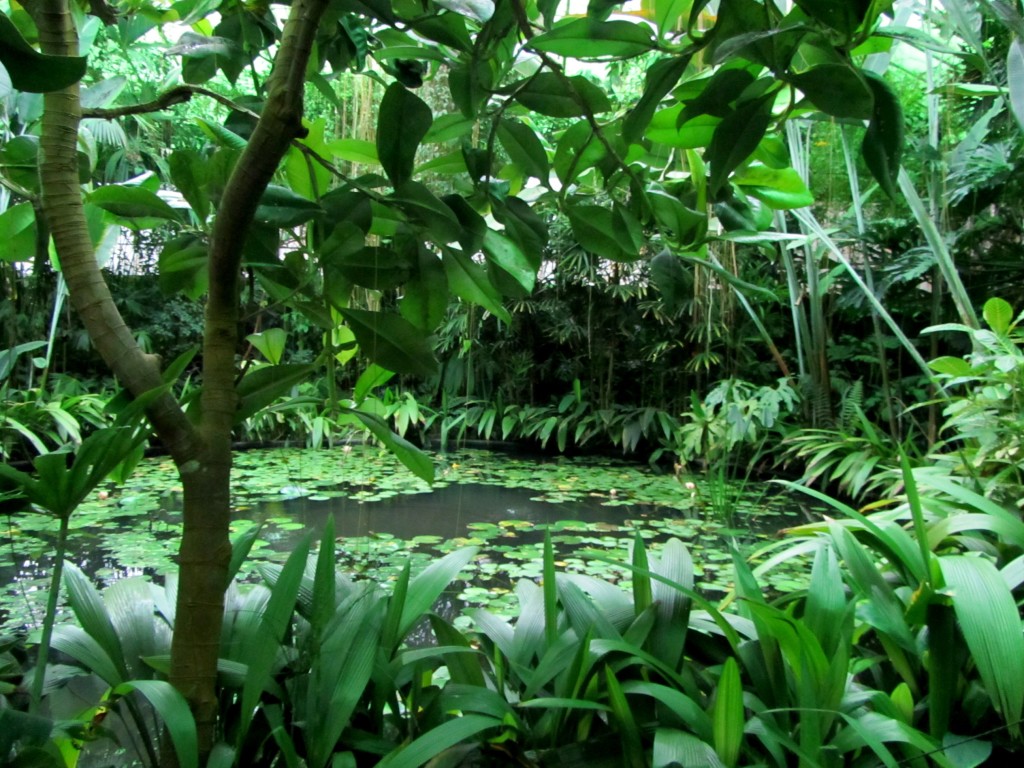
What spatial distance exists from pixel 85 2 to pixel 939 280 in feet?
11.0

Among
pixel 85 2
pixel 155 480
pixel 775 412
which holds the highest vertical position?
pixel 85 2

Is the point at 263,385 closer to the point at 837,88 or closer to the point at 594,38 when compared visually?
the point at 594,38

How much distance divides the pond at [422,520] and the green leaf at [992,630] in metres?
0.84

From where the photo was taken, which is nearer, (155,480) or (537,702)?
(537,702)

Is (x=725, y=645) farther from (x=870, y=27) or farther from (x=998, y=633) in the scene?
(x=870, y=27)

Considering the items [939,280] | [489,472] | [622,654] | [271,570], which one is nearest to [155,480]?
[489,472]

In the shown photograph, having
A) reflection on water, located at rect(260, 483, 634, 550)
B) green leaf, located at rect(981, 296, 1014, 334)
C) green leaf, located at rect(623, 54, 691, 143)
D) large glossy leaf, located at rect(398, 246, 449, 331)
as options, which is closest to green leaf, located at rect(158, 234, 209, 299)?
large glossy leaf, located at rect(398, 246, 449, 331)

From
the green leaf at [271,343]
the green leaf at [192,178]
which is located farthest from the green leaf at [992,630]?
→ the green leaf at [192,178]

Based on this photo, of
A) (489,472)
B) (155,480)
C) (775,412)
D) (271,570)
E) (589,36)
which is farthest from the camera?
(489,472)

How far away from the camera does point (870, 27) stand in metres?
0.45

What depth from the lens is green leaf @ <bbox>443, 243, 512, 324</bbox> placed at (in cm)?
73

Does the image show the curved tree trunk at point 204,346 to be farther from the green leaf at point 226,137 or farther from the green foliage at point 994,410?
the green foliage at point 994,410

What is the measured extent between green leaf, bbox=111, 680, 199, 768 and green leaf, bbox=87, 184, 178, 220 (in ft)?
1.45

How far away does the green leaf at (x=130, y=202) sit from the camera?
0.65m
